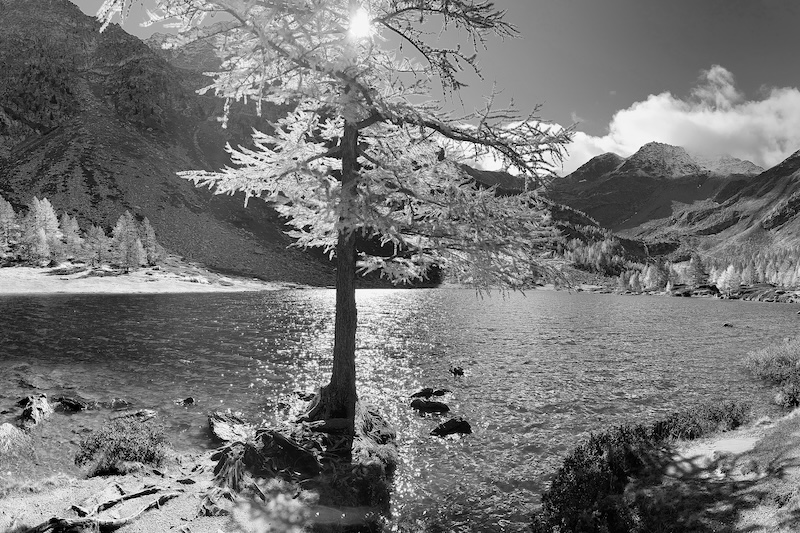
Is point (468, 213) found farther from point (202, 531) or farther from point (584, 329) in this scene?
point (584, 329)

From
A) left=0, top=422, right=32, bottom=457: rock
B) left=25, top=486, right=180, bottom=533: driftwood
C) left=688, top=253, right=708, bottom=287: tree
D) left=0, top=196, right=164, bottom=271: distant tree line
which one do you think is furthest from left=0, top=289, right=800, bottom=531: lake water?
left=688, top=253, right=708, bottom=287: tree

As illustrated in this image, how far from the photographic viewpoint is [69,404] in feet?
59.4

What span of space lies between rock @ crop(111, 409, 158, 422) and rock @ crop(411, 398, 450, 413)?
11.9 metres

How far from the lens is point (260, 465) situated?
11.6 metres

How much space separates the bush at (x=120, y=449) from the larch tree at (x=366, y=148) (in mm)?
4865

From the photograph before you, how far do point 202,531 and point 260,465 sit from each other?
3.09 m

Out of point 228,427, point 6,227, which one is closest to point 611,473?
point 228,427

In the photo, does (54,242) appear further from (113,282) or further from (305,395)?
(305,395)

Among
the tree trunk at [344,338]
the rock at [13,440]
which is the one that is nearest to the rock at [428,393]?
the tree trunk at [344,338]

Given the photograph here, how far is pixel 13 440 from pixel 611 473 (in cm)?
1819

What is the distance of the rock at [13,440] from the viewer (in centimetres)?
1271

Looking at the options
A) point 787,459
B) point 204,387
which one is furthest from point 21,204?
point 787,459

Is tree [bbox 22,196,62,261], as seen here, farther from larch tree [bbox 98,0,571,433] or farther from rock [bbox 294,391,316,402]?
larch tree [bbox 98,0,571,433]

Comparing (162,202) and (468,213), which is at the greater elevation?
(162,202)
